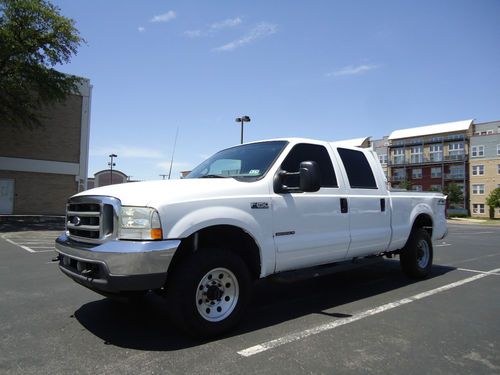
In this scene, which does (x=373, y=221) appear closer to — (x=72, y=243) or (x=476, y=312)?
(x=476, y=312)

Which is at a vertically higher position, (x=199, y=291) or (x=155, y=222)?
(x=155, y=222)

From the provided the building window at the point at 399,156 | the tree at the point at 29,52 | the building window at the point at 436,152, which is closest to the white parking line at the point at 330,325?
the tree at the point at 29,52

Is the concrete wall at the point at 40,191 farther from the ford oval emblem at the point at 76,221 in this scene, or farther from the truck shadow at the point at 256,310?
the ford oval emblem at the point at 76,221

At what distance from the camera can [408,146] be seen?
7975 cm

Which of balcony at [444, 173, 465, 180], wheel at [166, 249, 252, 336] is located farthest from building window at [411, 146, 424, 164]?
wheel at [166, 249, 252, 336]

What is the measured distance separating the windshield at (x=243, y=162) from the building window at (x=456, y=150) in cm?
7578

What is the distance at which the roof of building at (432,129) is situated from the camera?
72544mm

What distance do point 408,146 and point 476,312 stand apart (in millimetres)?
80424

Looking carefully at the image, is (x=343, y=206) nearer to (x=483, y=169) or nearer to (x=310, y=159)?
(x=310, y=159)

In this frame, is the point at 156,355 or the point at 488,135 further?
the point at 488,135

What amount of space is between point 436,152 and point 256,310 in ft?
259

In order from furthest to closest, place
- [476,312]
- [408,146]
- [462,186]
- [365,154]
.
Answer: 1. [408,146]
2. [462,186]
3. [365,154]
4. [476,312]

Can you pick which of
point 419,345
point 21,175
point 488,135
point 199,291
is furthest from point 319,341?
point 488,135

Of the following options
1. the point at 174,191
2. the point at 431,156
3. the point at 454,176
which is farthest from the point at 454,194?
the point at 174,191
